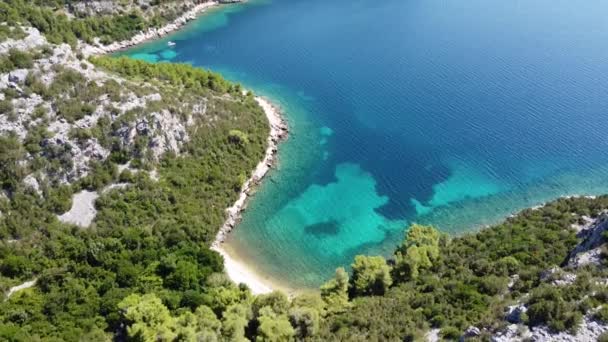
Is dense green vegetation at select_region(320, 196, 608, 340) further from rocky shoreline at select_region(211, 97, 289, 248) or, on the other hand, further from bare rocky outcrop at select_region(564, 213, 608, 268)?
rocky shoreline at select_region(211, 97, 289, 248)

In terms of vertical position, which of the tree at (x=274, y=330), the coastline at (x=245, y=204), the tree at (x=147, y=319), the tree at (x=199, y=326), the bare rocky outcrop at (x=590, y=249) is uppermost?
the bare rocky outcrop at (x=590, y=249)

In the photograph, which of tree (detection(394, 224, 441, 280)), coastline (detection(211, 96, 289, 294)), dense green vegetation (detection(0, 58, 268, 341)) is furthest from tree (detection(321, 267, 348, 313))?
dense green vegetation (detection(0, 58, 268, 341))

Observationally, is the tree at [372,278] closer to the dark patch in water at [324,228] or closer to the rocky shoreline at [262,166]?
the dark patch in water at [324,228]

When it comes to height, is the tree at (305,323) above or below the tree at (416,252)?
below

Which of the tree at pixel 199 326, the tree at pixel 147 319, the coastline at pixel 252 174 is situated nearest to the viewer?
the tree at pixel 199 326

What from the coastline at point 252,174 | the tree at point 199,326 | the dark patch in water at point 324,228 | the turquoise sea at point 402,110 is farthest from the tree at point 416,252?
the tree at point 199,326

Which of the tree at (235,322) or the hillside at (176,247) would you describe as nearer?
the hillside at (176,247)

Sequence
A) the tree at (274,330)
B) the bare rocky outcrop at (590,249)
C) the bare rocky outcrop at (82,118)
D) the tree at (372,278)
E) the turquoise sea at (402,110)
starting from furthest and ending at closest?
the turquoise sea at (402,110)
the bare rocky outcrop at (82,118)
the tree at (372,278)
the tree at (274,330)
the bare rocky outcrop at (590,249)
